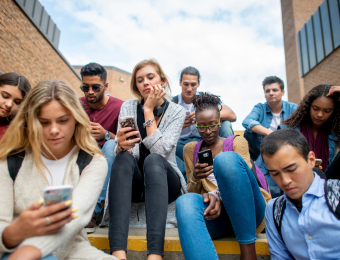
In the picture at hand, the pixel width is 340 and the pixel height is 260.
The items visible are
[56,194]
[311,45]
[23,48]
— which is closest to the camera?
[56,194]

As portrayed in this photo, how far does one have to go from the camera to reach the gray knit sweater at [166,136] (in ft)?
6.76

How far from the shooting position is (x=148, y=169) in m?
1.72

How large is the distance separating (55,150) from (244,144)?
59.6 inches

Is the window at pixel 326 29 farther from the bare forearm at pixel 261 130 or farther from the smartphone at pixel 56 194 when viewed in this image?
the smartphone at pixel 56 194

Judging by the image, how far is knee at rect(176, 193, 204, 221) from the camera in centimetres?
146

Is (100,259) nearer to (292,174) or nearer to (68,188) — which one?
(68,188)

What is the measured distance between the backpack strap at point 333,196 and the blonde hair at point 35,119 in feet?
4.82

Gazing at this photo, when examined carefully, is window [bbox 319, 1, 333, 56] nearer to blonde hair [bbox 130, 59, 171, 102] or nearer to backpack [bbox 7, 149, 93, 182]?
blonde hair [bbox 130, 59, 171, 102]

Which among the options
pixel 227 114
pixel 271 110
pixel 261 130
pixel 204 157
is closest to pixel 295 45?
pixel 271 110

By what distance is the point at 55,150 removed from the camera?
151 centimetres

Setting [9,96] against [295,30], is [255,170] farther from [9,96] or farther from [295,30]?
[295,30]

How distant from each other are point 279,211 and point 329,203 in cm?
29

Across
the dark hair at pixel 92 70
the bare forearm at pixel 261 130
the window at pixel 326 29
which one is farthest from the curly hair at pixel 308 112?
the window at pixel 326 29

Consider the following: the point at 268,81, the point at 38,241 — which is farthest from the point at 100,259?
the point at 268,81
